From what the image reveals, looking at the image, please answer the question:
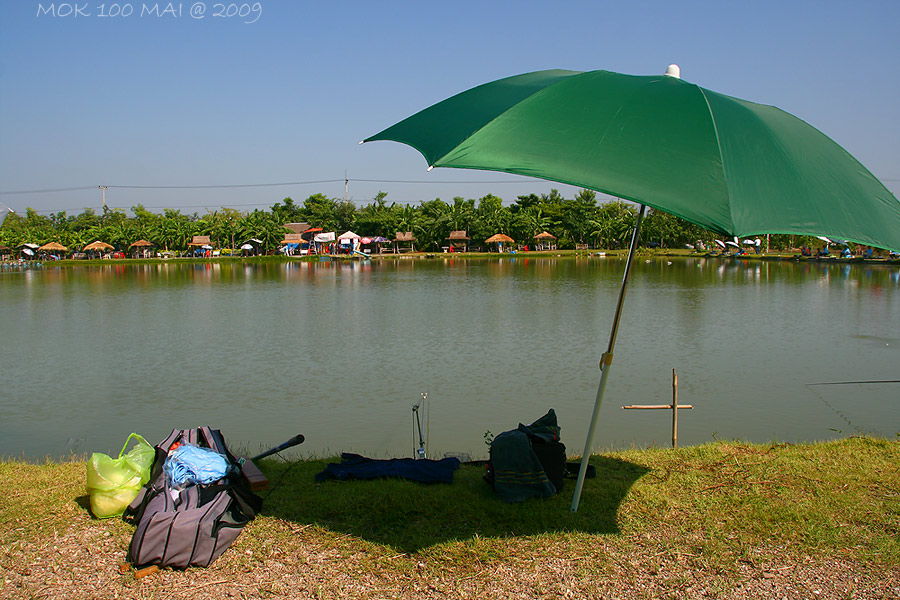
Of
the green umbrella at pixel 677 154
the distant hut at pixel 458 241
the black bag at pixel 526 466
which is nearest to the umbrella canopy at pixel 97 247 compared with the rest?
the distant hut at pixel 458 241

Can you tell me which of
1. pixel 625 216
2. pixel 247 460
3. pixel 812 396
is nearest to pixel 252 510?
pixel 247 460

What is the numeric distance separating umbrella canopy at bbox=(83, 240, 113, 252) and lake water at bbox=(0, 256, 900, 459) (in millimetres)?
50961

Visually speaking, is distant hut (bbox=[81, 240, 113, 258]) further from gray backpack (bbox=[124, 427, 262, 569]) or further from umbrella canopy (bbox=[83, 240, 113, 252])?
gray backpack (bbox=[124, 427, 262, 569])

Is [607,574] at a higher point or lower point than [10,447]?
higher

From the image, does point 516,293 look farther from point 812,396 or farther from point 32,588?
point 32,588

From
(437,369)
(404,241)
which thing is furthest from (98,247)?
(437,369)

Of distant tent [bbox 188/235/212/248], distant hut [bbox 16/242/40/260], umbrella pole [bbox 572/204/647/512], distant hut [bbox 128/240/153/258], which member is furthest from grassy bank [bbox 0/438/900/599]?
distant hut [bbox 16/242/40/260]

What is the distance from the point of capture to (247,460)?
418 cm

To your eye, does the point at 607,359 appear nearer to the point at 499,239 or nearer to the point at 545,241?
the point at 499,239

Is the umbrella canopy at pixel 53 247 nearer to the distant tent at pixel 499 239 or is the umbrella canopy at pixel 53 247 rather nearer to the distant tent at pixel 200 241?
the distant tent at pixel 200 241

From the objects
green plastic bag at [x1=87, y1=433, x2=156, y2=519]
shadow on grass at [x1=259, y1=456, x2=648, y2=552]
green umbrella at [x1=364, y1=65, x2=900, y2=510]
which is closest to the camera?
green umbrella at [x1=364, y1=65, x2=900, y2=510]

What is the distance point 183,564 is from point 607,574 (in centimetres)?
189

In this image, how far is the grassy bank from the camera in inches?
111

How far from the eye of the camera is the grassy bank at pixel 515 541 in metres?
2.81
